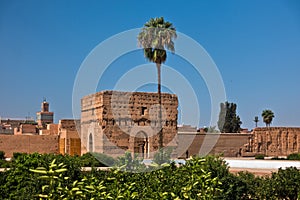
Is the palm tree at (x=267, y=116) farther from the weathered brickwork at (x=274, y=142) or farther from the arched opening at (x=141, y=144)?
the arched opening at (x=141, y=144)

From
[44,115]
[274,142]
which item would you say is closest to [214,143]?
[274,142]

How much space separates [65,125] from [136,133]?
7549mm

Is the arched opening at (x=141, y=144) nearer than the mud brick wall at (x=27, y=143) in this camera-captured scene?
Yes

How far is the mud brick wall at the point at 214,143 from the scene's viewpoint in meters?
28.4

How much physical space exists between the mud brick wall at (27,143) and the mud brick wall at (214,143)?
862 cm

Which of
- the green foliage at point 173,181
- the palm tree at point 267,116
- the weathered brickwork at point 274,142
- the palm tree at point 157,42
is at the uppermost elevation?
the palm tree at point 157,42

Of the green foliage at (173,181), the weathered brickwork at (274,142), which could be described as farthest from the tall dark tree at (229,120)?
the green foliage at (173,181)

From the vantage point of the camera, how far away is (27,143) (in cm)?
2745

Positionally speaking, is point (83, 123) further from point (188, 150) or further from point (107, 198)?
point (107, 198)

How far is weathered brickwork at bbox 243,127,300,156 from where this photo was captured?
32188 millimetres

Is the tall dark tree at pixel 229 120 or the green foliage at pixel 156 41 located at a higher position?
the green foliage at pixel 156 41

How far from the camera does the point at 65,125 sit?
29578 millimetres

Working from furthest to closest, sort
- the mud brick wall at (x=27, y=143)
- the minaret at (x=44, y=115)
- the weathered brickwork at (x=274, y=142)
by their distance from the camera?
the minaret at (x=44, y=115) < the weathered brickwork at (x=274, y=142) < the mud brick wall at (x=27, y=143)

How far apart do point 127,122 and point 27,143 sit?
7781 mm
